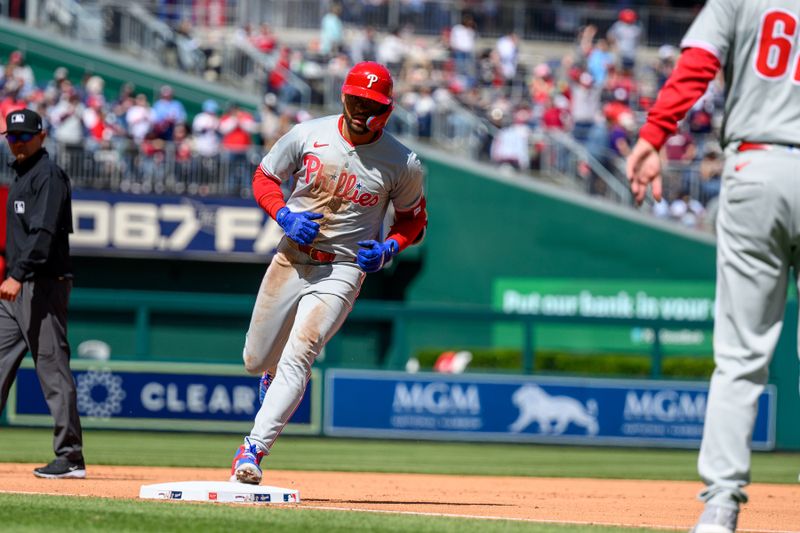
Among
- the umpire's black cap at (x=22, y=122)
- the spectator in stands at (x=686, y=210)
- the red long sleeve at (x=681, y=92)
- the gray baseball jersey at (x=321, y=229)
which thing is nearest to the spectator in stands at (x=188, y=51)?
the spectator in stands at (x=686, y=210)

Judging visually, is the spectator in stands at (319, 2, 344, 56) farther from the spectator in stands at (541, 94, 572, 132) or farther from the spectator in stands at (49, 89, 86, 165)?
the spectator in stands at (49, 89, 86, 165)

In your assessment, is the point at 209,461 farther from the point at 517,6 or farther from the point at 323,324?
the point at 517,6

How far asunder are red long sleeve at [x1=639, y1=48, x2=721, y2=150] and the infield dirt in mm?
1928

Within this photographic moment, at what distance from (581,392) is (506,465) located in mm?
3233

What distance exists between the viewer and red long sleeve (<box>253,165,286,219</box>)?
23.9 feet

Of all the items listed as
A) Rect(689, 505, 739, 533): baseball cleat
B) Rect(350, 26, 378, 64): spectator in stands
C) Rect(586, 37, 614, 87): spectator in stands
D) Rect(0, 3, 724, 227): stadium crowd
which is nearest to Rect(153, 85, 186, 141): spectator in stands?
Rect(0, 3, 724, 227): stadium crowd

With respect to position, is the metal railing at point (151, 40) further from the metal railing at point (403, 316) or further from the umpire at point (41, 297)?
the umpire at point (41, 297)

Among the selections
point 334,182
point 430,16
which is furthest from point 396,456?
point 430,16

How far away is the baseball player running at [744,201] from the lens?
4859mm

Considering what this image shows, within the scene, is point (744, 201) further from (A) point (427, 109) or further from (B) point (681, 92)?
(A) point (427, 109)

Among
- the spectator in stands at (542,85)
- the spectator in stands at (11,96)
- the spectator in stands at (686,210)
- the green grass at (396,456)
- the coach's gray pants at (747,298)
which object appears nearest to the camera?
the coach's gray pants at (747,298)

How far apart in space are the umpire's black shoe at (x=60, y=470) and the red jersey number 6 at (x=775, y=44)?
16.2ft

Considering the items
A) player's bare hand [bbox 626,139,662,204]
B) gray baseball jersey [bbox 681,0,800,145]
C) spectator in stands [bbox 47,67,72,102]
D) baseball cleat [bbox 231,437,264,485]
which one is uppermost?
spectator in stands [bbox 47,67,72,102]

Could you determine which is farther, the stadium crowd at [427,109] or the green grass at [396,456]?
the stadium crowd at [427,109]
